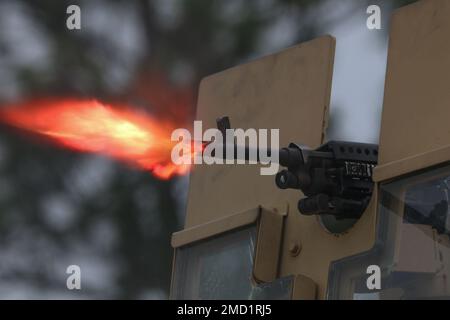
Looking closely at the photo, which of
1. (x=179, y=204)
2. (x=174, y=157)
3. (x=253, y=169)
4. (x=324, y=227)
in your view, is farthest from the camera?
(x=179, y=204)

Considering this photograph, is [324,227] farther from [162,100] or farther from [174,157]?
[162,100]

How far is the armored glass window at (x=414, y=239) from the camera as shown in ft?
13.4

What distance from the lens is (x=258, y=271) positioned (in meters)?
4.57

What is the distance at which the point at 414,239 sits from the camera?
4.12 meters

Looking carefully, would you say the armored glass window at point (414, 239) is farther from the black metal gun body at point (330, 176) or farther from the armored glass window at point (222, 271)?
the armored glass window at point (222, 271)

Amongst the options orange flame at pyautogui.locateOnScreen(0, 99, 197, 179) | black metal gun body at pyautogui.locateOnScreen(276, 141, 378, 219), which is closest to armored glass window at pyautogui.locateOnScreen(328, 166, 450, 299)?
black metal gun body at pyautogui.locateOnScreen(276, 141, 378, 219)

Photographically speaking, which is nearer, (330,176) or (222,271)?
(330,176)

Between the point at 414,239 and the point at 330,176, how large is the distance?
1.50 feet

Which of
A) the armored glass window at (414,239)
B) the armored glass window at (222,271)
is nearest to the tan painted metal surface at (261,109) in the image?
the armored glass window at (222,271)

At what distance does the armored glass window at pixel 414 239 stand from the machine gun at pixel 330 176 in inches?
9.9

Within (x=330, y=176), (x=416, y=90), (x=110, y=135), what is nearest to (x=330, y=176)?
(x=330, y=176)

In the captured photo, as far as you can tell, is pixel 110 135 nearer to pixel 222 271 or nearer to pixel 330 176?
pixel 222 271
